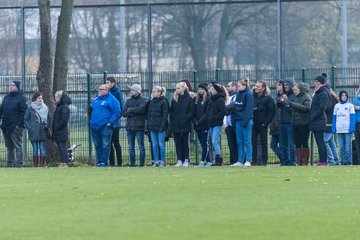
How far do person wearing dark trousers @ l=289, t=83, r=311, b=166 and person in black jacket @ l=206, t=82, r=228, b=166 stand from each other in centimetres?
164

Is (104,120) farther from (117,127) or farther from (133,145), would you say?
(133,145)

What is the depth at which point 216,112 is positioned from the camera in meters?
27.9

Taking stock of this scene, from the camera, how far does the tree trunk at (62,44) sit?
32.1 metres

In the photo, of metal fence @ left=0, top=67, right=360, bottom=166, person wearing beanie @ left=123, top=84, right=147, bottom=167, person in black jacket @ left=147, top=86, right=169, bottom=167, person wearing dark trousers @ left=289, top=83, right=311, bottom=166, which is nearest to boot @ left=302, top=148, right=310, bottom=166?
person wearing dark trousers @ left=289, top=83, right=311, bottom=166

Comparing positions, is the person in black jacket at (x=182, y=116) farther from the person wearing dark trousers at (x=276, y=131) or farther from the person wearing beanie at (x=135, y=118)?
the person wearing dark trousers at (x=276, y=131)

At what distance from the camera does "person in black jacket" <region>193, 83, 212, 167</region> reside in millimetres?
28438

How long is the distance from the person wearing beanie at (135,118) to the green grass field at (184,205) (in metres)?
4.52

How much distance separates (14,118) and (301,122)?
24.7 feet

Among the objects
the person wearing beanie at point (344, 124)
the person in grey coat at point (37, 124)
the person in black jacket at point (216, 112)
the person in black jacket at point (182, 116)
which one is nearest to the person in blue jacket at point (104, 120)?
the person in grey coat at point (37, 124)

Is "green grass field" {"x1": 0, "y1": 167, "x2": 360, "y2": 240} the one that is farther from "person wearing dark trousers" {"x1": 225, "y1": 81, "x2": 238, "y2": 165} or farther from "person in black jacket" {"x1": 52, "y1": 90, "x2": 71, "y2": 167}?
"person in black jacket" {"x1": 52, "y1": 90, "x2": 71, "y2": 167}

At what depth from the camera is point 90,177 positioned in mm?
23547

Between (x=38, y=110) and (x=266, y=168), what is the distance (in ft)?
22.5

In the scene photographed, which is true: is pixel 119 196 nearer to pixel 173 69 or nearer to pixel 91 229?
pixel 91 229

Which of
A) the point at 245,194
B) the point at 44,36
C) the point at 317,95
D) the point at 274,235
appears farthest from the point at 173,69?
the point at 274,235
